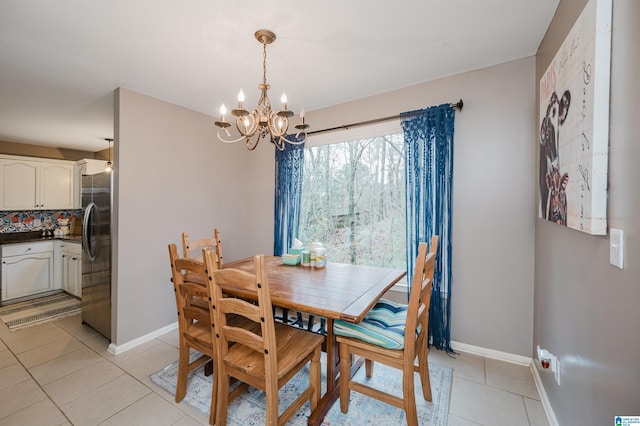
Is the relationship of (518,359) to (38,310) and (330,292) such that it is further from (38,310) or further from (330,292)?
(38,310)

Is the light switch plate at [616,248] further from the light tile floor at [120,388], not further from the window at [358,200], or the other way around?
the window at [358,200]

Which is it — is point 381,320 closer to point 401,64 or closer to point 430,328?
point 430,328

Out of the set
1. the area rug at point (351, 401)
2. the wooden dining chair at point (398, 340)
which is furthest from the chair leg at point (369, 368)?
the wooden dining chair at point (398, 340)

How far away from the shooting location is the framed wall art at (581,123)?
1.02 metres

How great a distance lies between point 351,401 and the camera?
5.98 ft

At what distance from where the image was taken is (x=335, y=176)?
10.5 feet

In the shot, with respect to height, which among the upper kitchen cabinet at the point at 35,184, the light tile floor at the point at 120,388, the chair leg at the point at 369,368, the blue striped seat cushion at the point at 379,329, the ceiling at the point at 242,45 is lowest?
the light tile floor at the point at 120,388

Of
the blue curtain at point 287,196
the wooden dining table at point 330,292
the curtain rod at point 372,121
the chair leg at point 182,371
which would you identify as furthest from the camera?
the blue curtain at point 287,196

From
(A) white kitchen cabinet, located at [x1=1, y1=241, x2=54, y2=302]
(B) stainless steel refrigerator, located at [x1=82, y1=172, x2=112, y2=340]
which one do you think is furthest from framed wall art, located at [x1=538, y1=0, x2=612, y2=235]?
(A) white kitchen cabinet, located at [x1=1, y1=241, x2=54, y2=302]

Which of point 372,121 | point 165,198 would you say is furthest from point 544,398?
point 165,198

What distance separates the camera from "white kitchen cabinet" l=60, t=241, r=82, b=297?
384cm

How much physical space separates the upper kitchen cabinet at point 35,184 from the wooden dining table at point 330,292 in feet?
14.3

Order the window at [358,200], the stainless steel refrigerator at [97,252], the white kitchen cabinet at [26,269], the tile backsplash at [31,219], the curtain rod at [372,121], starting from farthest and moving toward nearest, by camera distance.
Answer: the tile backsplash at [31,219] → the white kitchen cabinet at [26,269] → the window at [358,200] → the stainless steel refrigerator at [97,252] → the curtain rod at [372,121]

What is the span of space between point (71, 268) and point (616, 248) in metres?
5.72
